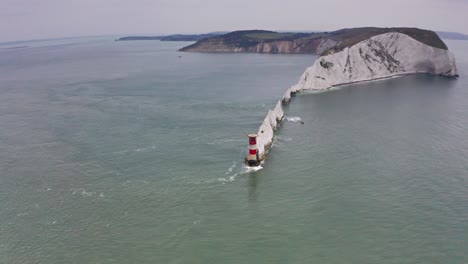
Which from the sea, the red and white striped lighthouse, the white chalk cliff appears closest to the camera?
the sea

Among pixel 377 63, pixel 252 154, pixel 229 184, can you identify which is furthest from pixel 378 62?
pixel 229 184

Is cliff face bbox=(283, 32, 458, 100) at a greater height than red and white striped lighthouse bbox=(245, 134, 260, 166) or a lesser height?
greater

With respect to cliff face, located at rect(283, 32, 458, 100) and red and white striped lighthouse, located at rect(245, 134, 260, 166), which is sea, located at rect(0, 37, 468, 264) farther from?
cliff face, located at rect(283, 32, 458, 100)

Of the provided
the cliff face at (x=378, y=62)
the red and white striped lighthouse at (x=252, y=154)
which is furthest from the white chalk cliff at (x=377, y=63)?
the red and white striped lighthouse at (x=252, y=154)

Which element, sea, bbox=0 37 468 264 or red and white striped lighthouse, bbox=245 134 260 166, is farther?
red and white striped lighthouse, bbox=245 134 260 166

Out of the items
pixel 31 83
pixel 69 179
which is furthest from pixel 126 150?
pixel 31 83

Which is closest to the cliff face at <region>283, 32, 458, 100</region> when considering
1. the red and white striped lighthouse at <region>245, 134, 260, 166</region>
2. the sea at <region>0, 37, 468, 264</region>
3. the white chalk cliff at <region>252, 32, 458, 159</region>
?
the white chalk cliff at <region>252, 32, 458, 159</region>

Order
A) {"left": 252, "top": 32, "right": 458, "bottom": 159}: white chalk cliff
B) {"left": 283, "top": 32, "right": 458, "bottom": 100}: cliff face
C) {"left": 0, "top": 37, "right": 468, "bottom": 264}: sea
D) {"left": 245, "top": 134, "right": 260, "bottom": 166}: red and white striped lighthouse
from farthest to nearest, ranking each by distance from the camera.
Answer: {"left": 283, "top": 32, "right": 458, "bottom": 100}: cliff face < {"left": 252, "top": 32, "right": 458, "bottom": 159}: white chalk cliff < {"left": 245, "top": 134, "right": 260, "bottom": 166}: red and white striped lighthouse < {"left": 0, "top": 37, "right": 468, "bottom": 264}: sea

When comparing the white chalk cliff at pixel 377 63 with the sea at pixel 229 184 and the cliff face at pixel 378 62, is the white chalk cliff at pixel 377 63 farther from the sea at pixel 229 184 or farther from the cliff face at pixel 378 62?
the sea at pixel 229 184

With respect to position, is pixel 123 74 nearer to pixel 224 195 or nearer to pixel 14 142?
pixel 14 142
